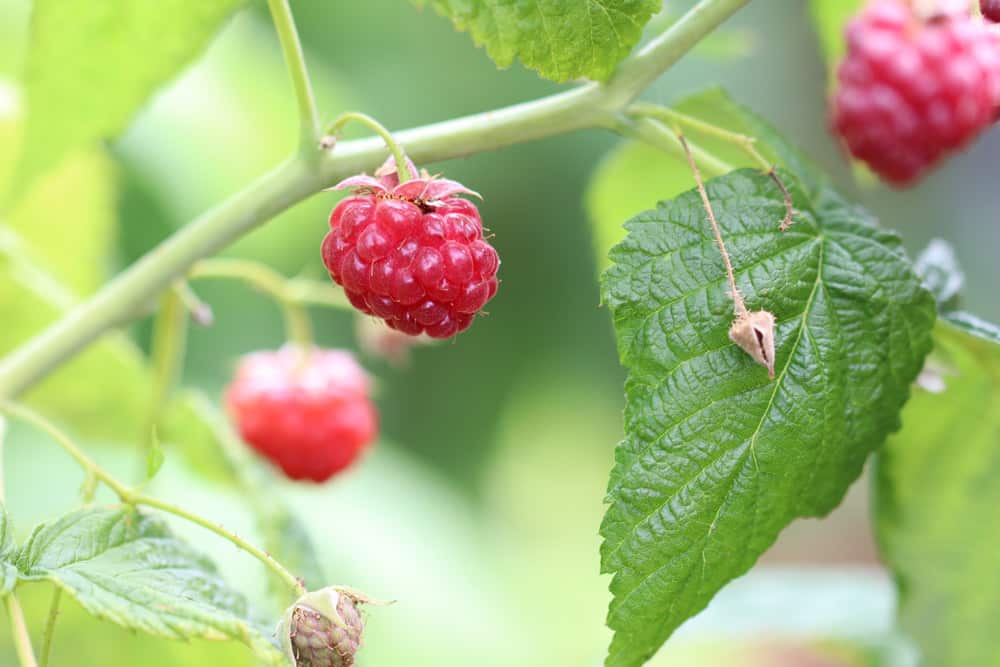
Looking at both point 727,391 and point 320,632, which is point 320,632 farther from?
point 727,391

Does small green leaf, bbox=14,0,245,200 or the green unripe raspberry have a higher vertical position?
small green leaf, bbox=14,0,245,200

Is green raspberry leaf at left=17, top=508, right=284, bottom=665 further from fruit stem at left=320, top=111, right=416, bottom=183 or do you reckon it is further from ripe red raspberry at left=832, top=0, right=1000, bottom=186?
ripe red raspberry at left=832, top=0, right=1000, bottom=186

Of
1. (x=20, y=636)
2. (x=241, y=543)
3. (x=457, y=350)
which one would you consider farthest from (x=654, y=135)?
(x=457, y=350)

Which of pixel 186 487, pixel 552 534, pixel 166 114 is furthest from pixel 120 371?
pixel 552 534

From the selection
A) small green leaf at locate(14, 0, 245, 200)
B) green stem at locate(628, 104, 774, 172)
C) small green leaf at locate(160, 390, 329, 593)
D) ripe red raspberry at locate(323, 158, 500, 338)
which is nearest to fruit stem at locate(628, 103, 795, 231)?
green stem at locate(628, 104, 774, 172)

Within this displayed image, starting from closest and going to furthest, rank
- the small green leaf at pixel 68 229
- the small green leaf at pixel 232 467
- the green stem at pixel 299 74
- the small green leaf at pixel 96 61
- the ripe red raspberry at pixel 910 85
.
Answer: the green stem at pixel 299 74 → the small green leaf at pixel 96 61 → the small green leaf at pixel 232 467 → the ripe red raspberry at pixel 910 85 → the small green leaf at pixel 68 229

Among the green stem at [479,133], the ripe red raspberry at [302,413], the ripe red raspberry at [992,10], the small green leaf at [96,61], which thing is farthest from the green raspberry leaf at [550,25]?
the ripe red raspberry at [302,413]

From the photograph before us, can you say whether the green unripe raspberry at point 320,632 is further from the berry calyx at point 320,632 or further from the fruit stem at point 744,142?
the fruit stem at point 744,142
